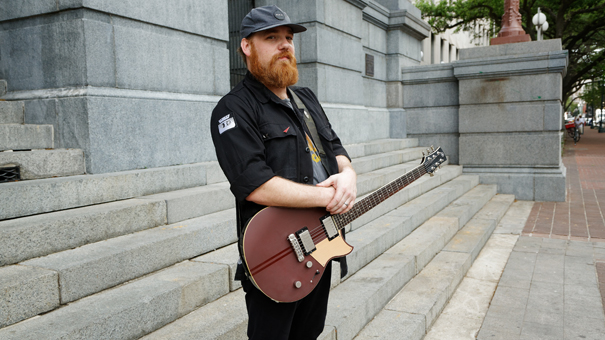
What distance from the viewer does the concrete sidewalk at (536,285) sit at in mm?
4168

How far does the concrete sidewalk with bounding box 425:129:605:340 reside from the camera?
4168 mm

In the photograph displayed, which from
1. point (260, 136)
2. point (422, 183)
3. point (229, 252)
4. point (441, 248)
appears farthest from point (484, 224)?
point (260, 136)

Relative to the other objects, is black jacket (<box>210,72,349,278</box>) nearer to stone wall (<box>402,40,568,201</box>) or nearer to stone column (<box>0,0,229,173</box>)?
stone column (<box>0,0,229,173</box>)

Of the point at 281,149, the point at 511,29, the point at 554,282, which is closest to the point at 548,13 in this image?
the point at 511,29

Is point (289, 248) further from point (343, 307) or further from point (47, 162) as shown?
point (47, 162)

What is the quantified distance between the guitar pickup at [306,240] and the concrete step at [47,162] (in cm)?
279

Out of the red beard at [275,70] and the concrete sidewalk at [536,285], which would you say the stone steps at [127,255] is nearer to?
the red beard at [275,70]

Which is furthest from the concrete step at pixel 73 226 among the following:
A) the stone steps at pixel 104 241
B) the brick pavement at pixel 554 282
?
the brick pavement at pixel 554 282

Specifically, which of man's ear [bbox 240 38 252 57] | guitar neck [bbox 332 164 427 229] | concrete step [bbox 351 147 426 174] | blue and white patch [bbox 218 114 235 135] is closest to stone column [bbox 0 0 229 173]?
man's ear [bbox 240 38 252 57]

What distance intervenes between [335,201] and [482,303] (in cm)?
325

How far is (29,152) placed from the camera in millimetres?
3924

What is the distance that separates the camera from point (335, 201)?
2.22 metres

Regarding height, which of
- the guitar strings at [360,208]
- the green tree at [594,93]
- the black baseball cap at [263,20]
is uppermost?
the green tree at [594,93]

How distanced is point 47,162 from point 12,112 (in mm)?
970
